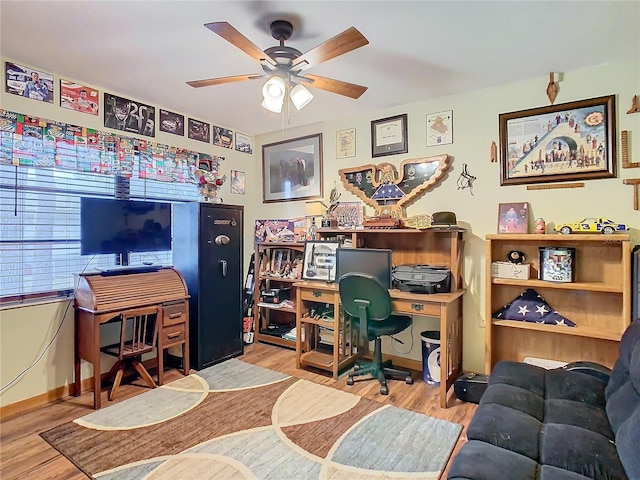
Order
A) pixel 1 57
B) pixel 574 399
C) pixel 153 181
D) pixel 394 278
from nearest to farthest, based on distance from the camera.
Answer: pixel 574 399 → pixel 1 57 → pixel 394 278 → pixel 153 181

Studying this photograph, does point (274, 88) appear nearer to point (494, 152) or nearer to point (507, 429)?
point (494, 152)

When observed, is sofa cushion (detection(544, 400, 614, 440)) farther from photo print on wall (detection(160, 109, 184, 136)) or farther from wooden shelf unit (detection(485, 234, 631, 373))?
photo print on wall (detection(160, 109, 184, 136))

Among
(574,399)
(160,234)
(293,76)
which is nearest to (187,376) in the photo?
(160,234)

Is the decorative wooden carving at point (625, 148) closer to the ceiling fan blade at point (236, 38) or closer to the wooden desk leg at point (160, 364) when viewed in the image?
the ceiling fan blade at point (236, 38)

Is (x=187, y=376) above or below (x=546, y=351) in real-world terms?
below

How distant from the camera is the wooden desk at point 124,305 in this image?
8.38 ft

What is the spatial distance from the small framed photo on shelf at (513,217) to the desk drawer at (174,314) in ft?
8.83

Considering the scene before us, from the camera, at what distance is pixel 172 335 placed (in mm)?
3006

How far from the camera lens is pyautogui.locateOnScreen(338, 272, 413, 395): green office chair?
2.73 m

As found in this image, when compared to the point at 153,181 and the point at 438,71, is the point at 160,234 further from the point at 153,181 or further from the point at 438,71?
the point at 438,71

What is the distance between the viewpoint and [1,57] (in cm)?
245

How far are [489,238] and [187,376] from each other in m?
2.70

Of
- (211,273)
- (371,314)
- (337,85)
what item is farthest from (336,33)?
(211,273)

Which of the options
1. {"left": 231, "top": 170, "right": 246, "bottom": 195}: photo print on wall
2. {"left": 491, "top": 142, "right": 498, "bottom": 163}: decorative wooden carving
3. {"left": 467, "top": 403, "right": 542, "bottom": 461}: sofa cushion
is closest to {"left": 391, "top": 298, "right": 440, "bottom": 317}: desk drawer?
{"left": 467, "top": 403, "right": 542, "bottom": 461}: sofa cushion
